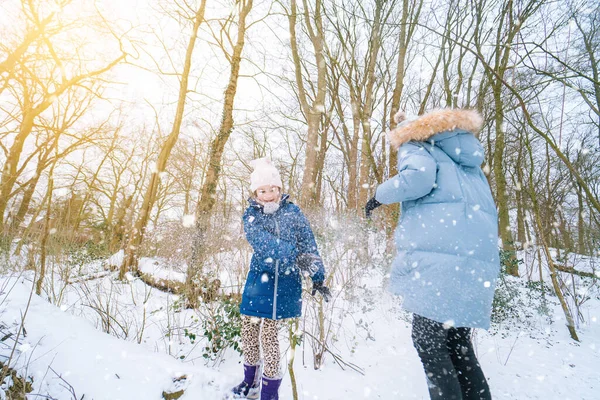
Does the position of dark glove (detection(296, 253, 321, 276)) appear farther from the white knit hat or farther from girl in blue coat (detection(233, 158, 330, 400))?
the white knit hat

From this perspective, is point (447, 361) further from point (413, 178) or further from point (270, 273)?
point (270, 273)

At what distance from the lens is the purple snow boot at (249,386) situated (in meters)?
1.92

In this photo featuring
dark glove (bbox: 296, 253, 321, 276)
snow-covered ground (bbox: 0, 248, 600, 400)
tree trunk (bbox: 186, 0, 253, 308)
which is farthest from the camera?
tree trunk (bbox: 186, 0, 253, 308)

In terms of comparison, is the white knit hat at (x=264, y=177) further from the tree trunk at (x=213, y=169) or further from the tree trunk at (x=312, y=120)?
the tree trunk at (x=312, y=120)

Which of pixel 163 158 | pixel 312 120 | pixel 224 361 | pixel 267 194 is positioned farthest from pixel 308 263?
pixel 163 158

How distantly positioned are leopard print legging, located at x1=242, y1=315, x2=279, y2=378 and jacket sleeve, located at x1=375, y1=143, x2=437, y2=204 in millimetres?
1075

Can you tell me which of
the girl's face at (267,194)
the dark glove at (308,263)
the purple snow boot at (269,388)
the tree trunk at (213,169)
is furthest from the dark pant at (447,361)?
the tree trunk at (213,169)

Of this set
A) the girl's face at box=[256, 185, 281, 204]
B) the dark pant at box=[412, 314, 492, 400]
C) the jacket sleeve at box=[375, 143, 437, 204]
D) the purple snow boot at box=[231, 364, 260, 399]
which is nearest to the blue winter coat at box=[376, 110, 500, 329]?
the jacket sleeve at box=[375, 143, 437, 204]

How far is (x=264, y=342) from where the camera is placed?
1810 mm

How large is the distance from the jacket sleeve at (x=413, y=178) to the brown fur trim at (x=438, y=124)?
0.08 m

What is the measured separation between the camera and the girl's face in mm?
1931

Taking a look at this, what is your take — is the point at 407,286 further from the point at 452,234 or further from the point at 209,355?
the point at 209,355

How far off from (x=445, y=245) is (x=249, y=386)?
155 centimetres

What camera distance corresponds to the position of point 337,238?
6312 mm
